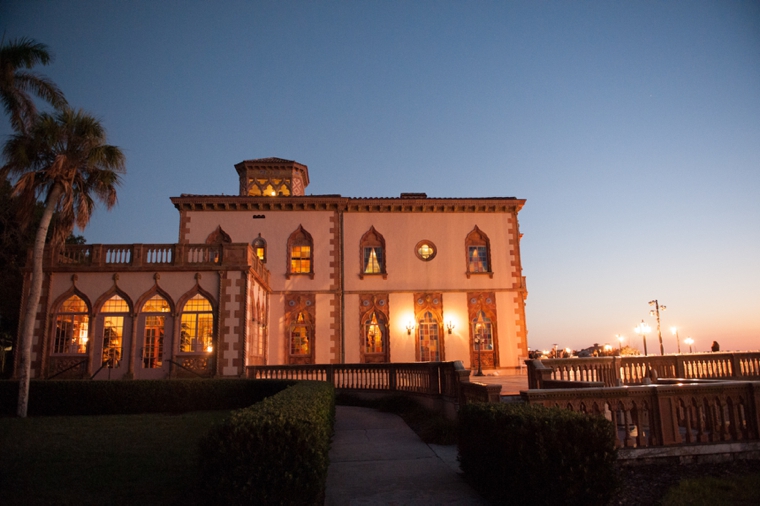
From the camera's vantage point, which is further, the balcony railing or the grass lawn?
the balcony railing

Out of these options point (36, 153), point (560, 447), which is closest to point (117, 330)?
point (36, 153)

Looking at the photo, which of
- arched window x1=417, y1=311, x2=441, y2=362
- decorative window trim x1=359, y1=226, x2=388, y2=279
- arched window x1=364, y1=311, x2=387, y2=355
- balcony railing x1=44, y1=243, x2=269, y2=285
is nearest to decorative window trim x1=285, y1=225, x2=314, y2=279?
decorative window trim x1=359, y1=226, x2=388, y2=279

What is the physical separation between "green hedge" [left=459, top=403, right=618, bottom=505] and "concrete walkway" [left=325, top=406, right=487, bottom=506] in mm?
992

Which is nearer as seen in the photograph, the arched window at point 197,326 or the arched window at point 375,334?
the arched window at point 197,326

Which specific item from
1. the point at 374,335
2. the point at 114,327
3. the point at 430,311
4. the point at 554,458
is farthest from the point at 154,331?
the point at 554,458

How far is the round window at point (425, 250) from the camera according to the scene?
31.3 metres

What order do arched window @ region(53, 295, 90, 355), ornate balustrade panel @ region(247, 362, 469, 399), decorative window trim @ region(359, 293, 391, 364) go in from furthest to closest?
decorative window trim @ region(359, 293, 391, 364) < arched window @ region(53, 295, 90, 355) < ornate balustrade panel @ region(247, 362, 469, 399)

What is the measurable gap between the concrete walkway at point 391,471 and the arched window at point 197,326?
9.35 metres

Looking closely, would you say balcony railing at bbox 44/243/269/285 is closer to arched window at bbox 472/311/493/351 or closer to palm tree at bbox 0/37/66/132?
palm tree at bbox 0/37/66/132

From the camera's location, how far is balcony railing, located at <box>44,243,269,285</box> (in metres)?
21.0

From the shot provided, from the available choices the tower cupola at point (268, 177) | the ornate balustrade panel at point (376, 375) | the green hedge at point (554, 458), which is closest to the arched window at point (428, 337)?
the ornate balustrade panel at point (376, 375)

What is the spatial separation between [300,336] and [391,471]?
70.4 feet

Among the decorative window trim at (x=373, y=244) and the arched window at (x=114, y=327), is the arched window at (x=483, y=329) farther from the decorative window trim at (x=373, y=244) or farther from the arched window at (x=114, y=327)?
the arched window at (x=114, y=327)

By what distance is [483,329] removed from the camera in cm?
3053
